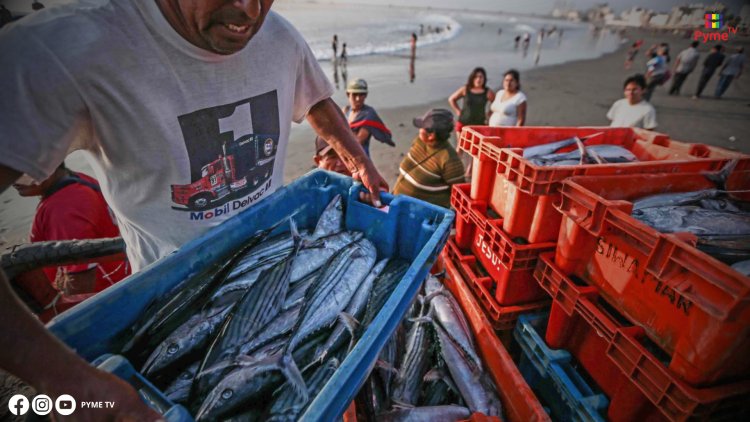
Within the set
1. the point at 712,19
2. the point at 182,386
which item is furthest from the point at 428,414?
the point at 712,19

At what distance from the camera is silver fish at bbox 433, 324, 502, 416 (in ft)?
6.12

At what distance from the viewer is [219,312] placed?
61.3 inches

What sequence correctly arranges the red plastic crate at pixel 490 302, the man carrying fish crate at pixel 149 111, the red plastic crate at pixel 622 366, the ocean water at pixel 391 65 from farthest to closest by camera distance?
1. the ocean water at pixel 391 65
2. the red plastic crate at pixel 490 302
3. the red plastic crate at pixel 622 366
4. the man carrying fish crate at pixel 149 111

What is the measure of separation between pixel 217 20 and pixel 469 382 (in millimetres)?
2342

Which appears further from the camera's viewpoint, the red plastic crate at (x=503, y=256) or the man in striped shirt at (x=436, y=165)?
the man in striped shirt at (x=436, y=165)

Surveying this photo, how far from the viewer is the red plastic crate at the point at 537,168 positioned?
6.13 ft

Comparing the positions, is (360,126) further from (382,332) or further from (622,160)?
(382,332)

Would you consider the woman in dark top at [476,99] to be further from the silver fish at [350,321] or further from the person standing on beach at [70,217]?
the person standing on beach at [70,217]

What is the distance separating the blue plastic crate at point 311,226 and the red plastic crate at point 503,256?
53cm

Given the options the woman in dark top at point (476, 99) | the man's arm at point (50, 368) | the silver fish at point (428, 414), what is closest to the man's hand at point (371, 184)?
the silver fish at point (428, 414)

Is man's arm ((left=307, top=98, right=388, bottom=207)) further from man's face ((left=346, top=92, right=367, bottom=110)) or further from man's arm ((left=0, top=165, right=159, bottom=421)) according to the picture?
man's face ((left=346, top=92, right=367, bottom=110))

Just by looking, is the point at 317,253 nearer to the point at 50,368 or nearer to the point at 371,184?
the point at 371,184

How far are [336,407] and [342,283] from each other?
781 millimetres

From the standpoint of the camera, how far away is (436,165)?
3723 millimetres
